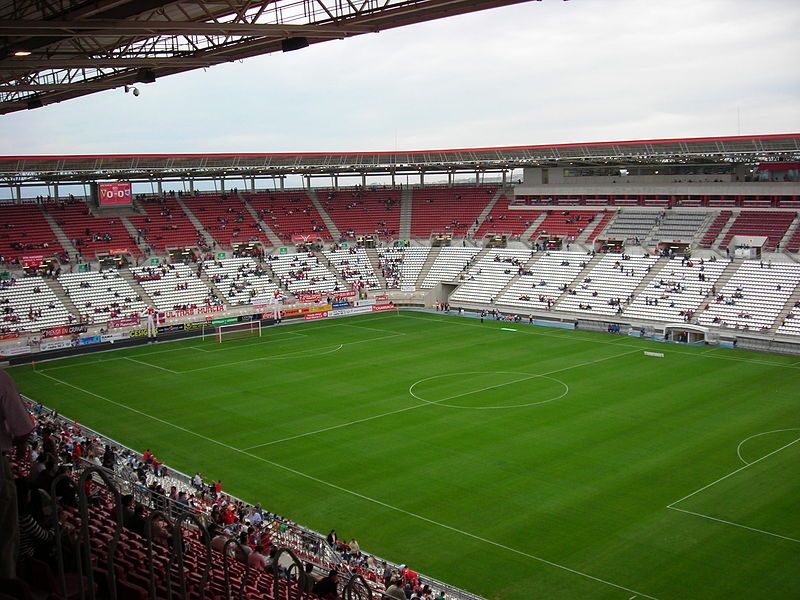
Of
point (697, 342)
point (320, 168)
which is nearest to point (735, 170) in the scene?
point (697, 342)

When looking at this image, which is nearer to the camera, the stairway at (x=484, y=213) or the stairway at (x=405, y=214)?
the stairway at (x=484, y=213)

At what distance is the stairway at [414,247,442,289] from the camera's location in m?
68.1

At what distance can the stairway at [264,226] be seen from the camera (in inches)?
2753

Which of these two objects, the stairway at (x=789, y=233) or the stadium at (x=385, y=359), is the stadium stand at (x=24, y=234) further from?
the stairway at (x=789, y=233)

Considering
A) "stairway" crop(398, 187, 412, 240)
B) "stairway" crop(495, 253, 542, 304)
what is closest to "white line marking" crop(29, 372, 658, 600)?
"stairway" crop(495, 253, 542, 304)

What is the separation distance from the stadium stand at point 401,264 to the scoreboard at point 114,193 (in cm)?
2252

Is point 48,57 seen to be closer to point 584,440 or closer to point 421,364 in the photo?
point 584,440

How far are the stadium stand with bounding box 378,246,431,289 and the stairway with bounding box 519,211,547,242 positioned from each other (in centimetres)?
888

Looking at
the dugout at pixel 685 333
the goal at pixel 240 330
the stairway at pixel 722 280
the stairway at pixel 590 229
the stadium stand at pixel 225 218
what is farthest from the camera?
the stadium stand at pixel 225 218

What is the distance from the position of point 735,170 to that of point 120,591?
64.1 metres

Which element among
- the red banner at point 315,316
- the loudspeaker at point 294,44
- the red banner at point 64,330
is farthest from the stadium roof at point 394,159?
the loudspeaker at point 294,44

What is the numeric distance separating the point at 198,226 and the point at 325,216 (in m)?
12.8

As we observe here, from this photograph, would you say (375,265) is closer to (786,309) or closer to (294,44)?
(786,309)

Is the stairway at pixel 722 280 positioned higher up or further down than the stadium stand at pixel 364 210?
further down
